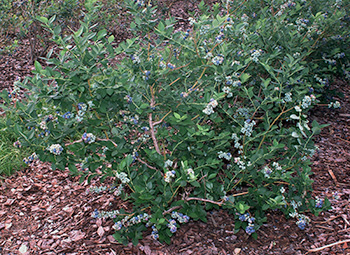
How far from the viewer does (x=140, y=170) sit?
2553 millimetres

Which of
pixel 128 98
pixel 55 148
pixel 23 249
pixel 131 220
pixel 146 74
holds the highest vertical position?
pixel 146 74

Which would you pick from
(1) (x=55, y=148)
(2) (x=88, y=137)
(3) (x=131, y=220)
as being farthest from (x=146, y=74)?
(3) (x=131, y=220)

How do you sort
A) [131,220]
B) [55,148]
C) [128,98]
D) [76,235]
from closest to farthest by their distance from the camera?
[55,148] → [128,98] → [131,220] → [76,235]

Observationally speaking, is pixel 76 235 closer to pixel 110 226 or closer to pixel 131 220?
pixel 110 226

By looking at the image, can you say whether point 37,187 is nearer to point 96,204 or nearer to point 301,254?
point 96,204

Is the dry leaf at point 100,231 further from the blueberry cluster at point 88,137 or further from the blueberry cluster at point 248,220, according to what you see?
the blueberry cluster at point 248,220

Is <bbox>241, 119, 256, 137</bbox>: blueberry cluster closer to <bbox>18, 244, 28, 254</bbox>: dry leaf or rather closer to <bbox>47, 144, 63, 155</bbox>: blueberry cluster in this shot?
<bbox>47, 144, 63, 155</bbox>: blueberry cluster

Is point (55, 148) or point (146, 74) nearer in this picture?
point (55, 148)

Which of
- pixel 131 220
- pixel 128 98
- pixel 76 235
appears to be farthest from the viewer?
pixel 76 235

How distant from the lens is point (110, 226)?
271 centimetres

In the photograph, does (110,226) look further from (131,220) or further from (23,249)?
(23,249)

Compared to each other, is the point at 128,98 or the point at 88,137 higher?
the point at 128,98

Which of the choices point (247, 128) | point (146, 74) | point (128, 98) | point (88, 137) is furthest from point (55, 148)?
point (247, 128)

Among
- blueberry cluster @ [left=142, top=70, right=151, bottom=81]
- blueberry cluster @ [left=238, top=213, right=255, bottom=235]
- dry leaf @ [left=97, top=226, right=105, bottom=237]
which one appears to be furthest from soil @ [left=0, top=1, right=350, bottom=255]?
blueberry cluster @ [left=142, top=70, right=151, bottom=81]
